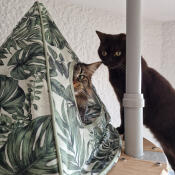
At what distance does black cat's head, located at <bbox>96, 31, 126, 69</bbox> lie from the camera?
51cm

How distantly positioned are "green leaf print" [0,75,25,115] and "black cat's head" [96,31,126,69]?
31 centimetres

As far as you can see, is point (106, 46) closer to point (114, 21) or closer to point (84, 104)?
point (84, 104)

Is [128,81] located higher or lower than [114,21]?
lower

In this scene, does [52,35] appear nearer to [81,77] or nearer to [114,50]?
[81,77]

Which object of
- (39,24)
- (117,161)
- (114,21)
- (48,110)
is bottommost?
(117,161)

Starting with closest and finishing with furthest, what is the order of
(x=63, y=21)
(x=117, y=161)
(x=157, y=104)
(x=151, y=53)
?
(x=117, y=161)
(x=157, y=104)
(x=63, y=21)
(x=151, y=53)

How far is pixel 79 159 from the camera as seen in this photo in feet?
0.82

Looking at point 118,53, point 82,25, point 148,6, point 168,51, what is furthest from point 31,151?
point 168,51

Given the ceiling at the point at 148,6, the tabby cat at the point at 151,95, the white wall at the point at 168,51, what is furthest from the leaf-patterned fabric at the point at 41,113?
the white wall at the point at 168,51

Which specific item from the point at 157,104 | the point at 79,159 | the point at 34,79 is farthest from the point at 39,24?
the point at 157,104

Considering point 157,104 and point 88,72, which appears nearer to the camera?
point 88,72

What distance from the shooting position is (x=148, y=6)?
0.87 m

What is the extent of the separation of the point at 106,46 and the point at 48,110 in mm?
372

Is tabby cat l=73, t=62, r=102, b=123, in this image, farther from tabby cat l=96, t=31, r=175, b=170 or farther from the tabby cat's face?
tabby cat l=96, t=31, r=175, b=170
